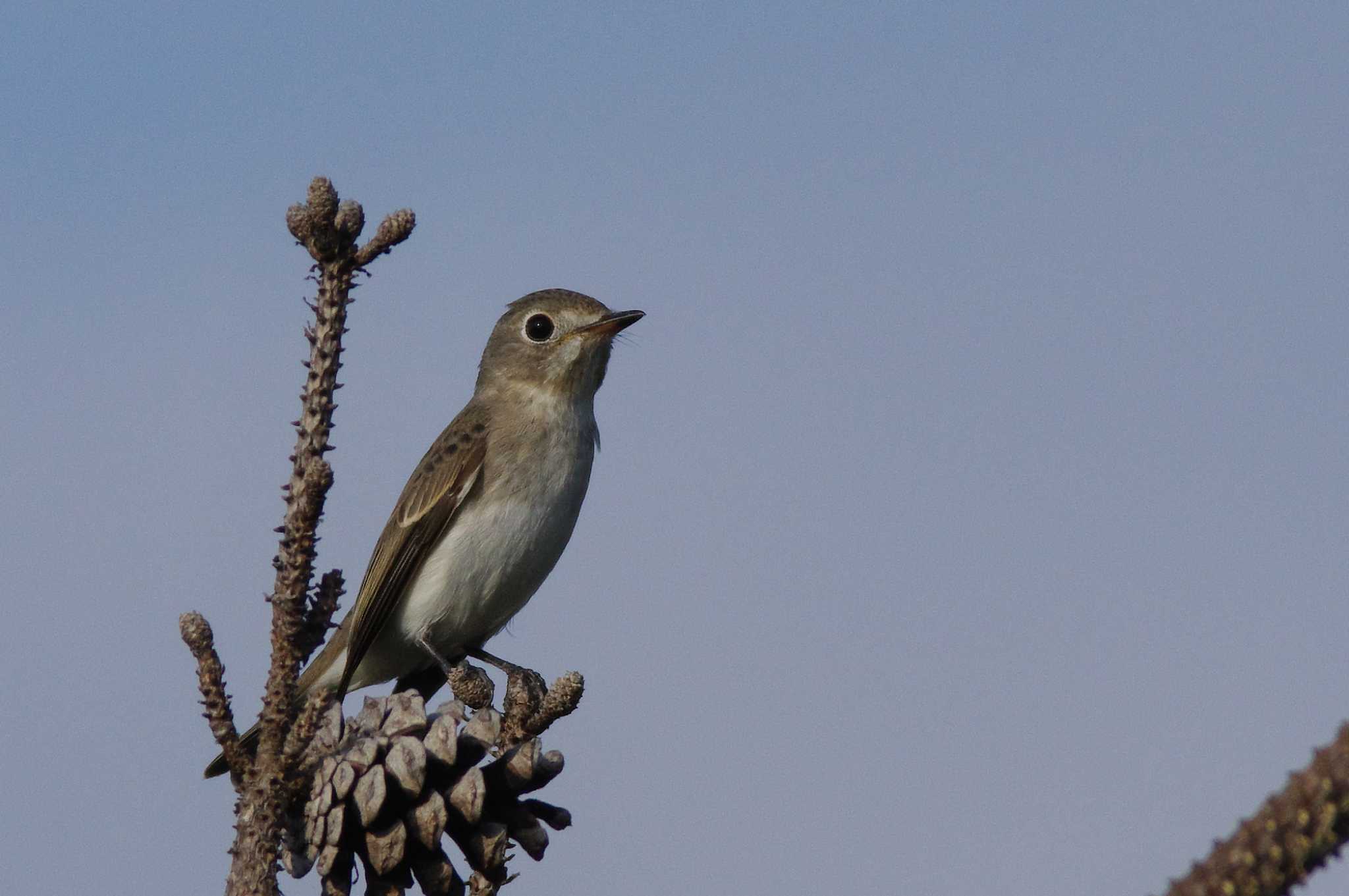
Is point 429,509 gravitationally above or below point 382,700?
above

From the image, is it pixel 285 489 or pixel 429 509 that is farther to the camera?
pixel 429 509

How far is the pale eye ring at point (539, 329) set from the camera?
10.5 metres

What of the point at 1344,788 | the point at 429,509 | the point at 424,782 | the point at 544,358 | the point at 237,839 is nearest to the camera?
the point at 1344,788

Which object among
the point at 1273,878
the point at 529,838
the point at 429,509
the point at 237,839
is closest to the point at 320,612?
the point at 237,839

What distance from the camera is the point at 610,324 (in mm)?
10188

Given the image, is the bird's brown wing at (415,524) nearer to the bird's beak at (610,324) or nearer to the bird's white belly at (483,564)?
the bird's white belly at (483,564)

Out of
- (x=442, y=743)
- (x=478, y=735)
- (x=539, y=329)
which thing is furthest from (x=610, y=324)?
(x=442, y=743)

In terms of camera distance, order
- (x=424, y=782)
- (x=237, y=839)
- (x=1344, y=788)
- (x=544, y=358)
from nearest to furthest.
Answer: (x=1344, y=788) < (x=237, y=839) < (x=424, y=782) < (x=544, y=358)

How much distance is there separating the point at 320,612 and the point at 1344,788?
319 cm

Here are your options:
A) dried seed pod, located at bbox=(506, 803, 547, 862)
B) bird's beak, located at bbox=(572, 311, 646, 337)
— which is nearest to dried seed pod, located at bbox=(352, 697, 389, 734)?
dried seed pod, located at bbox=(506, 803, 547, 862)

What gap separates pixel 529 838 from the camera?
5.13 meters

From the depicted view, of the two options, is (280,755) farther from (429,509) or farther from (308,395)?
(429,509)

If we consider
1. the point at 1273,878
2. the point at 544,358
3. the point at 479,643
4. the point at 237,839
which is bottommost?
the point at 1273,878

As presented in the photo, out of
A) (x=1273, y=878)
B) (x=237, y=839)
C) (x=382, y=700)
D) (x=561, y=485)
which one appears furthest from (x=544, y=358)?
(x=1273, y=878)
